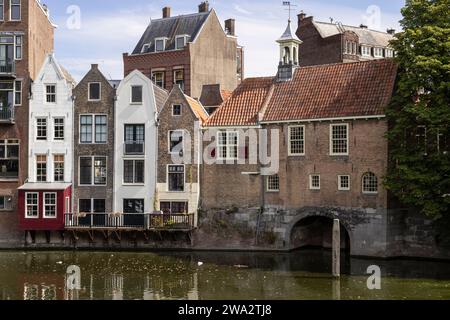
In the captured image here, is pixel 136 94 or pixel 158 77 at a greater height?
pixel 158 77

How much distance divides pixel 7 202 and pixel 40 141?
514 centimetres

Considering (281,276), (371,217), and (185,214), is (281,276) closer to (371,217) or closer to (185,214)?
(371,217)

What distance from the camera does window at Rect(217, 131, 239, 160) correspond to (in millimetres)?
43438

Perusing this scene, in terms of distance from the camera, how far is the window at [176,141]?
146 feet

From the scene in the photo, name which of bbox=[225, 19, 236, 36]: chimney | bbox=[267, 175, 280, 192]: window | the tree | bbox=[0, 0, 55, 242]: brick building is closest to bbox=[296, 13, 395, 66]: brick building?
bbox=[225, 19, 236, 36]: chimney

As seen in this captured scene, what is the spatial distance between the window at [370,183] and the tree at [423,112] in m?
1.82

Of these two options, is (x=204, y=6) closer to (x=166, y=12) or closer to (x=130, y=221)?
(x=166, y=12)

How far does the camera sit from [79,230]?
4328cm

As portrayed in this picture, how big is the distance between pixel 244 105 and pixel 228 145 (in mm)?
3378

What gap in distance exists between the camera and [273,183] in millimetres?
42375

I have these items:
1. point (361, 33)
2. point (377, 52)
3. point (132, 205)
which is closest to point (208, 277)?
point (132, 205)

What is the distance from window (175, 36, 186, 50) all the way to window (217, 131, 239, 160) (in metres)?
17.9

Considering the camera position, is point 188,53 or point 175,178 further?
point 188,53
